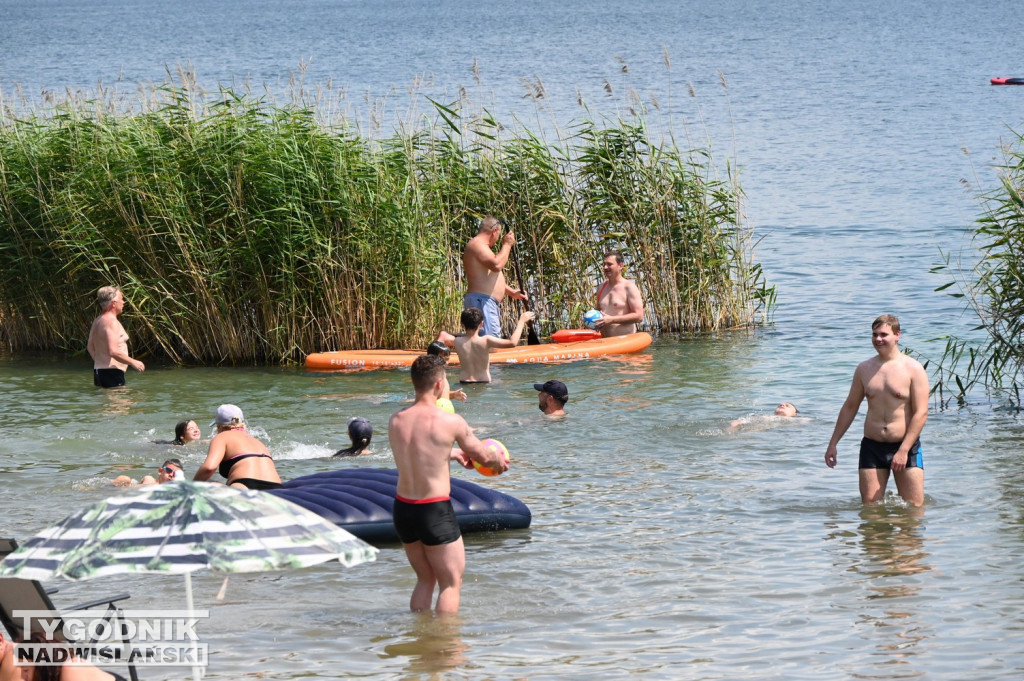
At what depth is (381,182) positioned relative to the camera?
48.9ft

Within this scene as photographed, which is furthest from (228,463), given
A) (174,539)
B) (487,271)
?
(487,271)

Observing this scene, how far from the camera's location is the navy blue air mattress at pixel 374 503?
845cm

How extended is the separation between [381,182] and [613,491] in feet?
20.1

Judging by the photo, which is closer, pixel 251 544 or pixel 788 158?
pixel 251 544

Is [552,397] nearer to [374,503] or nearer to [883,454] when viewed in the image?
[374,503]

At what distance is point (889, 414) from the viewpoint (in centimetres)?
845

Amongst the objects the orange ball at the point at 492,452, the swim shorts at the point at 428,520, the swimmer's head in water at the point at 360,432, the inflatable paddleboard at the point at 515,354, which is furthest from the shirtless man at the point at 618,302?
the swim shorts at the point at 428,520

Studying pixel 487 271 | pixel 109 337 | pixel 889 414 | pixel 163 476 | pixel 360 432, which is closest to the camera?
pixel 889 414

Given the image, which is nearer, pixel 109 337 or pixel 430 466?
pixel 430 466

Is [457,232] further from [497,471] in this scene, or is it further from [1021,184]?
[497,471]

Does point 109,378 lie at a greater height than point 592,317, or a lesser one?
lesser

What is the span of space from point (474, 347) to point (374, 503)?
16.7 feet

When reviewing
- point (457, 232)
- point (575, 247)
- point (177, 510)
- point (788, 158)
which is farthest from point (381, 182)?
point (788, 158)

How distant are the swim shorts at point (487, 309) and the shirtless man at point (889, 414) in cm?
634
